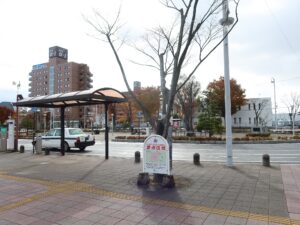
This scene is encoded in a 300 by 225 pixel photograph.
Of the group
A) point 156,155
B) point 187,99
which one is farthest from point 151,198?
point 187,99

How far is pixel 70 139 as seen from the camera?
16.6 meters

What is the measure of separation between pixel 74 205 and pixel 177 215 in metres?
2.02

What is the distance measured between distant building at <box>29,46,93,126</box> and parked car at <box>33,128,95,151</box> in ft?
235

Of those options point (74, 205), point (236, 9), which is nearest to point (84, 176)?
point (74, 205)

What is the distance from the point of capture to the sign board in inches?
257

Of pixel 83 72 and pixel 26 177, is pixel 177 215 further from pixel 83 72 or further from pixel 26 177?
pixel 83 72

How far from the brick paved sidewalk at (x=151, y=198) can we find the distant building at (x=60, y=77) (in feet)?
271

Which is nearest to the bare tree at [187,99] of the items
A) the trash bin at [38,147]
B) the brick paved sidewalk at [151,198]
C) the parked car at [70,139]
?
the parked car at [70,139]

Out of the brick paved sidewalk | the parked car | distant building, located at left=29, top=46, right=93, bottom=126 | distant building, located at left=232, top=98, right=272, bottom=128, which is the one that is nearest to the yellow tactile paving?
the brick paved sidewalk

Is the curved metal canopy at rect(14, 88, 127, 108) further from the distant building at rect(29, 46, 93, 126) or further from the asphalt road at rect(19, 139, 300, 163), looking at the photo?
the distant building at rect(29, 46, 93, 126)

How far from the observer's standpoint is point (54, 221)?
4441 millimetres

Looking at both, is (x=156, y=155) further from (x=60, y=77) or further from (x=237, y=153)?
(x=60, y=77)

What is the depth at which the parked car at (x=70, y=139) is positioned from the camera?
54.2 feet

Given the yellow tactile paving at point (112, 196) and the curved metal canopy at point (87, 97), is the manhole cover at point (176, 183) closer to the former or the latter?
the yellow tactile paving at point (112, 196)
